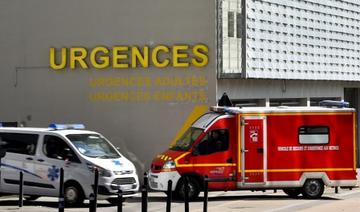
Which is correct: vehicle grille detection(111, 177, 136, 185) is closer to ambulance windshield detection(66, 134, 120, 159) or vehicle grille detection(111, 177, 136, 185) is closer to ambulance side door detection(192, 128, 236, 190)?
ambulance windshield detection(66, 134, 120, 159)

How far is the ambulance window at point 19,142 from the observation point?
19250 mm

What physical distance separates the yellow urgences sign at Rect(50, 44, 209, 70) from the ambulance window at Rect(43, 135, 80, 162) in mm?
7018

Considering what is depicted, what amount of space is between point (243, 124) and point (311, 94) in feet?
34.4

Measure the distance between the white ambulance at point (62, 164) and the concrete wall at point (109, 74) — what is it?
5.68 metres

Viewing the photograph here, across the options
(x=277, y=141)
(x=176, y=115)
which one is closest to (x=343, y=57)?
(x=176, y=115)

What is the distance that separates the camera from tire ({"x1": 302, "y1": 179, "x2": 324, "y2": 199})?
20781mm

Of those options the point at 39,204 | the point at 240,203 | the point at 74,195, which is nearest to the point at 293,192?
the point at 240,203

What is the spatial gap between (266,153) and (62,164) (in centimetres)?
568

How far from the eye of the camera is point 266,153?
2064cm

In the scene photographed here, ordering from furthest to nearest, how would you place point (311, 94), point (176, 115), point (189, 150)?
point (311, 94)
point (176, 115)
point (189, 150)

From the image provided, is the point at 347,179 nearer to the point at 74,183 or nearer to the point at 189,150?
the point at 189,150

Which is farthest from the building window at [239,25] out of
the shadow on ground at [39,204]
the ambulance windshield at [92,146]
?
the shadow on ground at [39,204]

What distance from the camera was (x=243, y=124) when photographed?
67.5ft

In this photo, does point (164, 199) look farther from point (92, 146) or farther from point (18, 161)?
point (18, 161)
